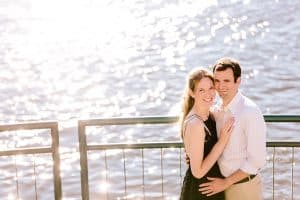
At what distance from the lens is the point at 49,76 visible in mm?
19594

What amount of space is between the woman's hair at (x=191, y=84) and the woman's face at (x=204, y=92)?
0.09 ft

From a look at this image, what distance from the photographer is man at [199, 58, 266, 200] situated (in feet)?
18.0

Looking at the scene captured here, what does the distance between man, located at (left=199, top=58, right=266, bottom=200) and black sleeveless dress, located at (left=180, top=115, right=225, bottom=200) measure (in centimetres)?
4

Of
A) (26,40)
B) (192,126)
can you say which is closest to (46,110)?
(26,40)

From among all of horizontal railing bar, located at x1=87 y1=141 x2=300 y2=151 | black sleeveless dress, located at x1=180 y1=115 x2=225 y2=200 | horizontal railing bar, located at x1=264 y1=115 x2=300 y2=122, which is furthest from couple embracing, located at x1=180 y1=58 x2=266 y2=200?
horizontal railing bar, located at x1=87 y1=141 x2=300 y2=151

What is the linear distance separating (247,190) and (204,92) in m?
0.85

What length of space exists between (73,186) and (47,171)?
750 millimetres

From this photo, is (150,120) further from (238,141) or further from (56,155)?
(238,141)

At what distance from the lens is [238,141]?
18.4ft

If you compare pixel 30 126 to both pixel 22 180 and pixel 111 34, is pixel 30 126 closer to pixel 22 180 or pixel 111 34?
pixel 22 180

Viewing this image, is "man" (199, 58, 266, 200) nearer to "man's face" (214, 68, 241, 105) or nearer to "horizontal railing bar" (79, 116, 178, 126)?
"man's face" (214, 68, 241, 105)

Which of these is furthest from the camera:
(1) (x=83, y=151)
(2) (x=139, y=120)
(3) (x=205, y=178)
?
(1) (x=83, y=151)

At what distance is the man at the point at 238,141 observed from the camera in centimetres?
550

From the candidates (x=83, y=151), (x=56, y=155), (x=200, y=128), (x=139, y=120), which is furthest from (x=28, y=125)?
(x=200, y=128)
